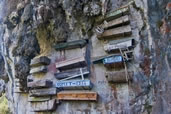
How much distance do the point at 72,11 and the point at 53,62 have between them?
2.97 feet

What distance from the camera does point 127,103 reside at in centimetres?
247

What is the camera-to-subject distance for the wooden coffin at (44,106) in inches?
121

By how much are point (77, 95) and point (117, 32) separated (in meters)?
1.04

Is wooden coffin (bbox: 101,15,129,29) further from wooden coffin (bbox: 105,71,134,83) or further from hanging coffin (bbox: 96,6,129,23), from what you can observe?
wooden coffin (bbox: 105,71,134,83)

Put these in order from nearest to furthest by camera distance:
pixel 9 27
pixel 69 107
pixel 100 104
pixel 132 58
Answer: pixel 132 58
pixel 100 104
pixel 69 107
pixel 9 27

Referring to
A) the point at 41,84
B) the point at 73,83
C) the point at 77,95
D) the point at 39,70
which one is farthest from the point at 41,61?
the point at 77,95

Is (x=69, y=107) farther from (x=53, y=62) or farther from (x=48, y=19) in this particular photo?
(x=48, y=19)

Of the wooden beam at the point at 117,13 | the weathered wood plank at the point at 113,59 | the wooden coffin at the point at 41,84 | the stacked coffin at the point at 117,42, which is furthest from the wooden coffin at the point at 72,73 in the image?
the wooden beam at the point at 117,13

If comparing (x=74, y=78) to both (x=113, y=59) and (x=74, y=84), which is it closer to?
(x=74, y=84)

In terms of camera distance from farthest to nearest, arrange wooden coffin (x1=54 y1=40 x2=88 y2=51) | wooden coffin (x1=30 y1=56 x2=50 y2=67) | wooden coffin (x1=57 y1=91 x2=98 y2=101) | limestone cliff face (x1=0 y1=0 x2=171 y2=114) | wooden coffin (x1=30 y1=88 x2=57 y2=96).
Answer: wooden coffin (x1=30 y1=56 x2=50 y2=67)
wooden coffin (x1=30 y1=88 x2=57 y2=96)
wooden coffin (x1=54 y1=40 x2=88 y2=51)
wooden coffin (x1=57 y1=91 x2=98 y2=101)
limestone cliff face (x1=0 y1=0 x2=171 y2=114)

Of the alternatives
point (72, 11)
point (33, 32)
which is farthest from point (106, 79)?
point (33, 32)

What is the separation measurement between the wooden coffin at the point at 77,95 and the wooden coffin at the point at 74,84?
0.24 feet

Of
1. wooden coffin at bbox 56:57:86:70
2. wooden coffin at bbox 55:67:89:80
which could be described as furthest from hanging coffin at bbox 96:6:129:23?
wooden coffin at bbox 55:67:89:80

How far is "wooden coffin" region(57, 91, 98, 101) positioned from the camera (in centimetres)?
268
